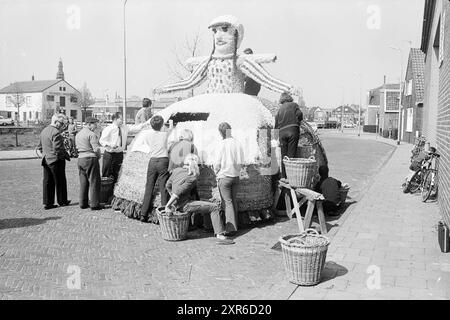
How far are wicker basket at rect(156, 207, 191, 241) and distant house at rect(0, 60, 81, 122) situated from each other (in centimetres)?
8005

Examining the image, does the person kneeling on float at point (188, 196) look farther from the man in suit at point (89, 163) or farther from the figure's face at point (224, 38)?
the figure's face at point (224, 38)

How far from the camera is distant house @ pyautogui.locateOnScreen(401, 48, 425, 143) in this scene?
32.7 metres

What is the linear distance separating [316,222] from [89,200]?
4.98 m

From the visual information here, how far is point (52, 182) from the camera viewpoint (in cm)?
972

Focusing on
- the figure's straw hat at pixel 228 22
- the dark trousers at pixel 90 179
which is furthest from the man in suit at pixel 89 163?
the figure's straw hat at pixel 228 22

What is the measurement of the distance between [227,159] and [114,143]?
3.57m

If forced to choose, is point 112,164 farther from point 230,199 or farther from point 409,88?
point 409,88

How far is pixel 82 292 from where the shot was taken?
5.10 m

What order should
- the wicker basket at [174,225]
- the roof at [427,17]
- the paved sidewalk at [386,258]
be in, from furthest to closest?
the roof at [427,17], the wicker basket at [174,225], the paved sidewalk at [386,258]

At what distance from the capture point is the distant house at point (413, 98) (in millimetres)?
32688

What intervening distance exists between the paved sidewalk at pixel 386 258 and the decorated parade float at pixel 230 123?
1.69 m

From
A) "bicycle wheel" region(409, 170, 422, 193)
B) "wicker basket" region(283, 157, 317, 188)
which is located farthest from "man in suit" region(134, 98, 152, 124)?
"bicycle wheel" region(409, 170, 422, 193)
